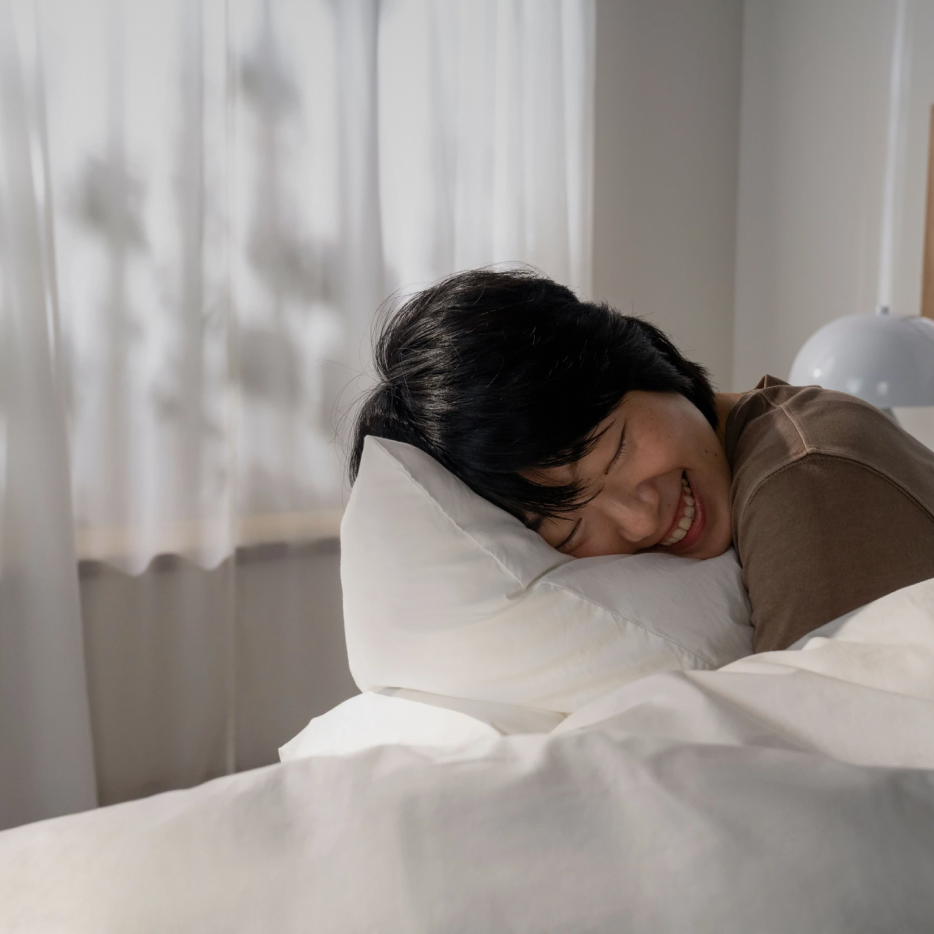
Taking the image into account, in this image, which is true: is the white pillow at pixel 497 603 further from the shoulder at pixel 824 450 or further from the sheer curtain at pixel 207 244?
the sheer curtain at pixel 207 244

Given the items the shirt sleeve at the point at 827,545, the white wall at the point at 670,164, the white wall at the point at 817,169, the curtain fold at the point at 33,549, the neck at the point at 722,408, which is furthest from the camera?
the white wall at the point at 670,164

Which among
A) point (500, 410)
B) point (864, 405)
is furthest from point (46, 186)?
point (864, 405)

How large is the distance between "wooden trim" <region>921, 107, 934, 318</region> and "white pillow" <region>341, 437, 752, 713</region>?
1900 millimetres

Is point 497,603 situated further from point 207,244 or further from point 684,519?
point 207,244

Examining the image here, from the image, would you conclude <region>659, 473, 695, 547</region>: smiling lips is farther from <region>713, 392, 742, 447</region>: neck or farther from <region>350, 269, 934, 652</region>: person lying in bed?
<region>713, 392, 742, 447</region>: neck

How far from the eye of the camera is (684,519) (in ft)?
3.29

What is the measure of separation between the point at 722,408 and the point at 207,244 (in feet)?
4.42

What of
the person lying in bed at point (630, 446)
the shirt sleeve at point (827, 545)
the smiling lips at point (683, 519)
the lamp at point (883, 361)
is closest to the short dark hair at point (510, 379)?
the person lying in bed at point (630, 446)

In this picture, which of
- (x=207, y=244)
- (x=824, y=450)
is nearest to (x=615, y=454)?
(x=824, y=450)

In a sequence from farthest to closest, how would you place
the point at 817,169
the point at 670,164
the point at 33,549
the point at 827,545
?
the point at 670,164
the point at 817,169
the point at 33,549
the point at 827,545

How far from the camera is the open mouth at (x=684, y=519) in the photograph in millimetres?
999

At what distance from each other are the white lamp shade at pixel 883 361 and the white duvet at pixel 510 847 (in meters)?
1.68

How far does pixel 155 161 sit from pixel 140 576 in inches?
38.3

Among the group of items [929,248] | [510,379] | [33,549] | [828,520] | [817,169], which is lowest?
[33,549]
